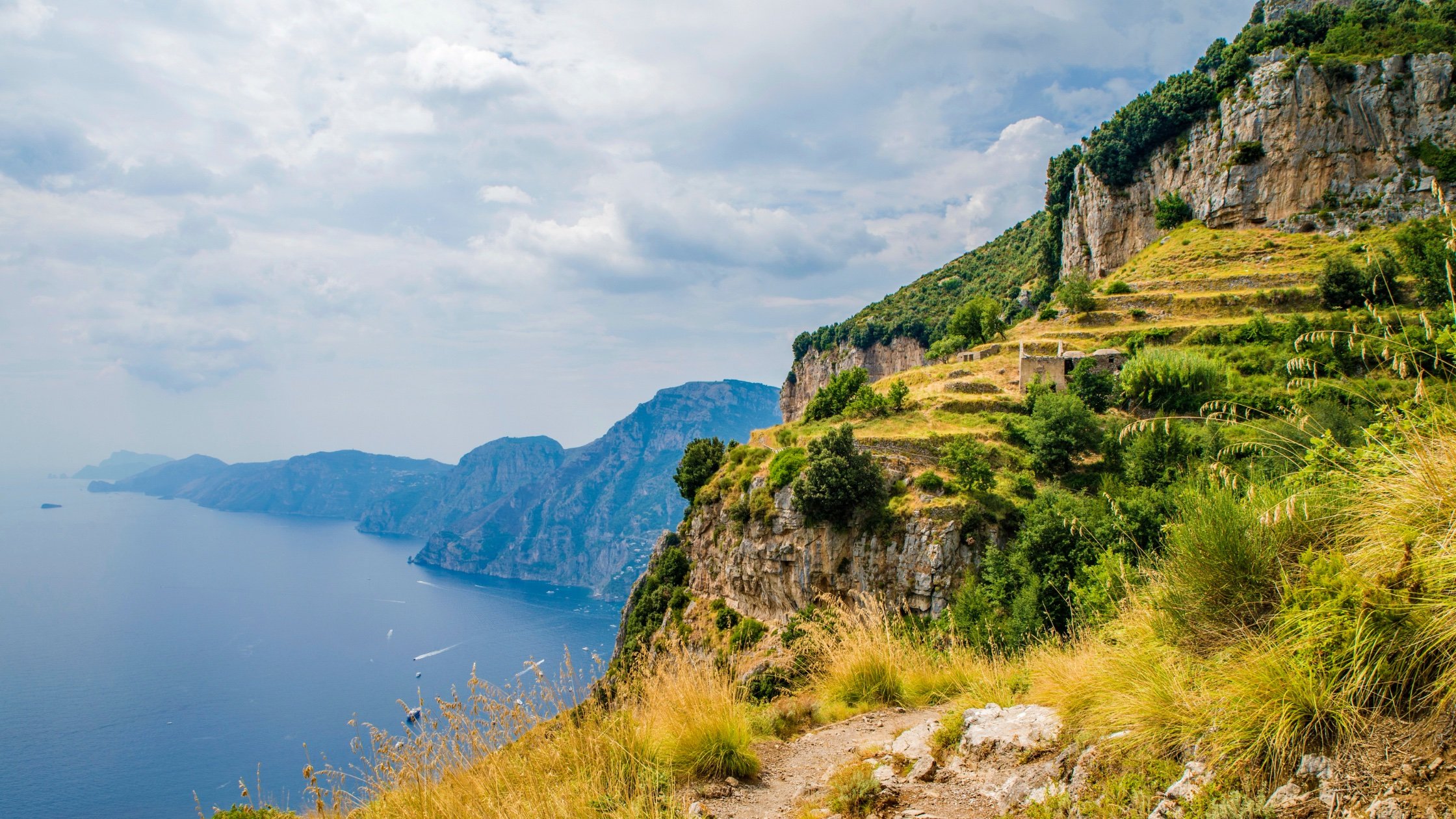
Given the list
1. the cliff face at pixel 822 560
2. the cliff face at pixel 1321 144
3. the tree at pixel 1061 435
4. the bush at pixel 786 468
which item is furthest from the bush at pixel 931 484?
the cliff face at pixel 1321 144

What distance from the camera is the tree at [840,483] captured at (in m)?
26.5

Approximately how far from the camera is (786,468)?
30.6 m

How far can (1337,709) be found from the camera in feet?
8.75

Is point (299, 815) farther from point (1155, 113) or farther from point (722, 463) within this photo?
point (1155, 113)

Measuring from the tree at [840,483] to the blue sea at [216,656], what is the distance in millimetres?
14162

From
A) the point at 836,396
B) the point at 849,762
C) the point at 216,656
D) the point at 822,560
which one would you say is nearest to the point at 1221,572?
the point at 849,762

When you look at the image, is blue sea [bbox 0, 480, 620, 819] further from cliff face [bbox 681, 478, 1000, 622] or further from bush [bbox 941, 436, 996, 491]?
bush [bbox 941, 436, 996, 491]

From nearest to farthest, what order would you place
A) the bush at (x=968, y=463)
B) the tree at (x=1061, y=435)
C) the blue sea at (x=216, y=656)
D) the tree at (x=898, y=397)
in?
the bush at (x=968, y=463)
the tree at (x=1061, y=435)
the tree at (x=898, y=397)
the blue sea at (x=216, y=656)

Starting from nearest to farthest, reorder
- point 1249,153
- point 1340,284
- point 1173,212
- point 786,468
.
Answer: point 786,468 < point 1340,284 < point 1249,153 < point 1173,212

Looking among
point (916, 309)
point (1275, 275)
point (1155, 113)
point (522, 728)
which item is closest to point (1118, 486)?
point (522, 728)

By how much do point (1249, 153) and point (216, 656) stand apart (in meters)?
125

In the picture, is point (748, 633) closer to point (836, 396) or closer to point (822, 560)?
point (822, 560)

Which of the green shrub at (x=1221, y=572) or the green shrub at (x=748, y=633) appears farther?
the green shrub at (x=748, y=633)

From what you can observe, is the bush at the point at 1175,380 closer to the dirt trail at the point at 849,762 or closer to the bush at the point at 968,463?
the bush at the point at 968,463
